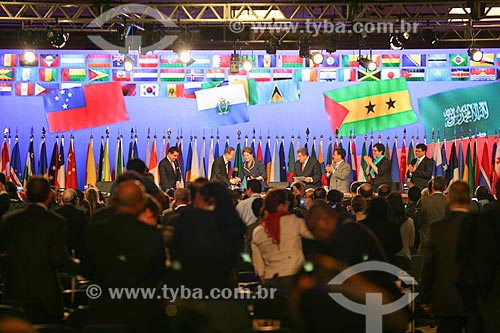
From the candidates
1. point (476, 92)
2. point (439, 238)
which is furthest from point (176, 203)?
point (476, 92)

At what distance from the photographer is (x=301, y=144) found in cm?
1809

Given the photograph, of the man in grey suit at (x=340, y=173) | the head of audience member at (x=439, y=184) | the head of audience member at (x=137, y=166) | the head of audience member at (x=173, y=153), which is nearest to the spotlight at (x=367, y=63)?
the man in grey suit at (x=340, y=173)

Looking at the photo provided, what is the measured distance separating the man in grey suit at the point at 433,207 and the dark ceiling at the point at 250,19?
4278 millimetres

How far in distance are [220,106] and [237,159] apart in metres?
1.31

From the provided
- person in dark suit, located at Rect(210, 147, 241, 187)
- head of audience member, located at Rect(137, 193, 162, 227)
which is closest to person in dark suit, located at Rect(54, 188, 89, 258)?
head of audience member, located at Rect(137, 193, 162, 227)

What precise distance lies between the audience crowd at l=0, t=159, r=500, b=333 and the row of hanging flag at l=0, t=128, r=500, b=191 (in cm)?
1087

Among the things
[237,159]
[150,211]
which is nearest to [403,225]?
[150,211]

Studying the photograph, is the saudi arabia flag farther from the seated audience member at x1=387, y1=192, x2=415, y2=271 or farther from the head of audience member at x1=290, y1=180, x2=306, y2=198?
the seated audience member at x1=387, y1=192, x2=415, y2=271

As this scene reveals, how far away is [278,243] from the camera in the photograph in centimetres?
654

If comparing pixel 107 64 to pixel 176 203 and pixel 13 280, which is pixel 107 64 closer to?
pixel 176 203

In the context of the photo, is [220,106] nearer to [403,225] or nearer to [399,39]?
[399,39]

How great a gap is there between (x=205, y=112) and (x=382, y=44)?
3.99 meters

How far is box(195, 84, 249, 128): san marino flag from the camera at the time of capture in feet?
59.6

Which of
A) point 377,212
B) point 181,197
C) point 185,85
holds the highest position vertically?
point 185,85
